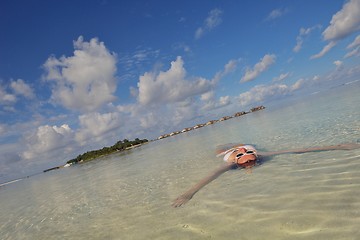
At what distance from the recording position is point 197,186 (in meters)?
10.2

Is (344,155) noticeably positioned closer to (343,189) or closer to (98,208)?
(343,189)

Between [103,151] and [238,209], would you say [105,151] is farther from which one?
[238,209]

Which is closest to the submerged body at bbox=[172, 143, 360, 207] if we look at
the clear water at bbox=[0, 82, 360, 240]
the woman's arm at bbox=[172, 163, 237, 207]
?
the woman's arm at bbox=[172, 163, 237, 207]

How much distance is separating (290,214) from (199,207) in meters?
2.93

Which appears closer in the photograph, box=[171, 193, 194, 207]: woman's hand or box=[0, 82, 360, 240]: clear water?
box=[0, 82, 360, 240]: clear water

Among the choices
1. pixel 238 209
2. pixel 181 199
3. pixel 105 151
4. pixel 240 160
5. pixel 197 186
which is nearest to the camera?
pixel 238 209

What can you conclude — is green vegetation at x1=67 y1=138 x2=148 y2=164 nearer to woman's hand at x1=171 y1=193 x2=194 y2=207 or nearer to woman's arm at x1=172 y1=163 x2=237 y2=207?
woman's arm at x1=172 y1=163 x2=237 y2=207

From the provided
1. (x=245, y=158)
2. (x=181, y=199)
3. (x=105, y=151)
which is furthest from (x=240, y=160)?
(x=105, y=151)

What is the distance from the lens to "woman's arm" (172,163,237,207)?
886 cm

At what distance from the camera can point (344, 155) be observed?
9.23 m

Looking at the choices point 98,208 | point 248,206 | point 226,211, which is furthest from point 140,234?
point 98,208

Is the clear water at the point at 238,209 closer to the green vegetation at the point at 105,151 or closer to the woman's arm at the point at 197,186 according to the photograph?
the woman's arm at the point at 197,186

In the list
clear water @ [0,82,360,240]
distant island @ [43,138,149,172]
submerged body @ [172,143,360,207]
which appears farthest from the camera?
distant island @ [43,138,149,172]

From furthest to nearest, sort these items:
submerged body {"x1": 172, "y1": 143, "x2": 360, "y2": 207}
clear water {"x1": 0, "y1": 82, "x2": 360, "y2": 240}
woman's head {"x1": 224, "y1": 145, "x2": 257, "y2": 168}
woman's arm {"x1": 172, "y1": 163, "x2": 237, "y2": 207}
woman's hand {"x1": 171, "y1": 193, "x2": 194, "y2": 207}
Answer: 1. woman's head {"x1": 224, "y1": 145, "x2": 257, "y2": 168}
2. submerged body {"x1": 172, "y1": 143, "x2": 360, "y2": 207}
3. woman's arm {"x1": 172, "y1": 163, "x2": 237, "y2": 207}
4. woman's hand {"x1": 171, "y1": 193, "x2": 194, "y2": 207}
5. clear water {"x1": 0, "y1": 82, "x2": 360, "y2": 240}
